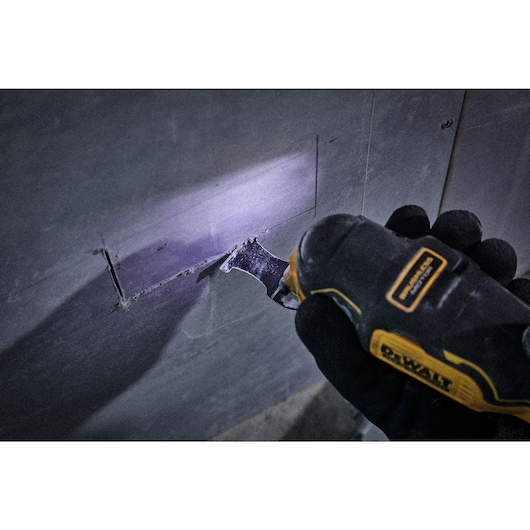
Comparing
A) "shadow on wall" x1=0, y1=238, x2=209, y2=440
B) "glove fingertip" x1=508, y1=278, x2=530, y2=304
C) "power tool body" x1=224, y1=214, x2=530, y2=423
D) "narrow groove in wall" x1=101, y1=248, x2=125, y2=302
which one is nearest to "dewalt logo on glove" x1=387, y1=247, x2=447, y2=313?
"power tool body" x1=224, y1=214, x2=530, y2=423

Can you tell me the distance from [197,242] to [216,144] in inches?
13.6

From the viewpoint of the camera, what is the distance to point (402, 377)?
1.52m

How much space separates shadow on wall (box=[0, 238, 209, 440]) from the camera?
158 centimetres

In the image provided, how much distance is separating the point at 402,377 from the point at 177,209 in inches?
31.9

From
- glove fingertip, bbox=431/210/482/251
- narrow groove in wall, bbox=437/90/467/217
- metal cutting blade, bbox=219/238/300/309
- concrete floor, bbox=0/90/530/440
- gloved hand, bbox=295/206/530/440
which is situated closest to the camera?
concrete floor, bbox=0/90/530/440

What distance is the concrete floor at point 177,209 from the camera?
1.31m

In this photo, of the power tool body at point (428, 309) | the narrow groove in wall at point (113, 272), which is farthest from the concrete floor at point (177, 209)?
the power tool body at point (428, 309)

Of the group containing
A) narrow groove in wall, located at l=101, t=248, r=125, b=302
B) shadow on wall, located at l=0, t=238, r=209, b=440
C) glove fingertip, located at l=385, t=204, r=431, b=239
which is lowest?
shadow on wall, located at l=0, t=238, r=209, b=440

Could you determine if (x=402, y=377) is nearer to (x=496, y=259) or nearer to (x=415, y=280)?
(x=415, y=280)

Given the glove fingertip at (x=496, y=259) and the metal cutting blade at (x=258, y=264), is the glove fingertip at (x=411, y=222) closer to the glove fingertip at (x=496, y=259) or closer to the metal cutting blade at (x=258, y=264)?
the glove fingertip at (x=496, y=259)

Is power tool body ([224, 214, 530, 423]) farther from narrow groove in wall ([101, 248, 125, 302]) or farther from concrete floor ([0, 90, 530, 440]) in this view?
narrow groove in wall ([101, 248, 125, 302])

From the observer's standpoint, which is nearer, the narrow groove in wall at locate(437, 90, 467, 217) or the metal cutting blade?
the metal cutting blade

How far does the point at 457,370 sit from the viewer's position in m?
1.37

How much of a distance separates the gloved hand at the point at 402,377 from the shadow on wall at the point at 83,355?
0.55 metres
